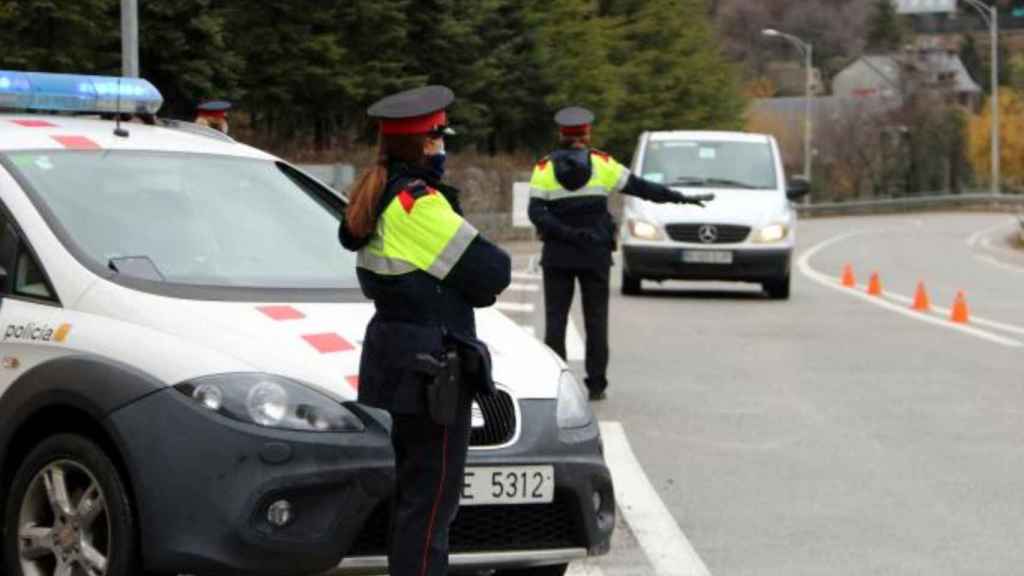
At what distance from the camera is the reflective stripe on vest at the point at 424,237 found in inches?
225

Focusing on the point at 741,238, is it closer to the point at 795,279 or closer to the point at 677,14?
the point at 795,279

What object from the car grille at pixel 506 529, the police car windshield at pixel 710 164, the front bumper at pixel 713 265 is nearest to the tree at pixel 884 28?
the police car windshield at pixel 710 164

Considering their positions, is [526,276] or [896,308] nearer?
[896,308]

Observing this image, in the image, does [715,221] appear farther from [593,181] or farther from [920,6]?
[920,6]

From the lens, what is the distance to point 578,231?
12.7 meters

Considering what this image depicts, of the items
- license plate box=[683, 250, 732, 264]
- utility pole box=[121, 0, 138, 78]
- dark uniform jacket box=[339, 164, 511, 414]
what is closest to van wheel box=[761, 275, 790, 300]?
license plate box=[683, 250, 732, 264]

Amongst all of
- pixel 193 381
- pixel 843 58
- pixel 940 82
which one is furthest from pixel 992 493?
pixel 843 58

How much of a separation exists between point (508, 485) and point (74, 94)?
8.25ft

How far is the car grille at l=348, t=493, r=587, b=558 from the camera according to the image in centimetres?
607

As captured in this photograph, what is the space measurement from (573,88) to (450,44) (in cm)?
1201

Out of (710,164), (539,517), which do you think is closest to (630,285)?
(710,164)

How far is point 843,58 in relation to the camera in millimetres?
183125

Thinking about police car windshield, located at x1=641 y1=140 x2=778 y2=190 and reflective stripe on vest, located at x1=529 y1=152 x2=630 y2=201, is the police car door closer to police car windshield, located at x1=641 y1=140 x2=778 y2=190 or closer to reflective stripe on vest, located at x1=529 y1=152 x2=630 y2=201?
reflective stripe on vest, located at x1=529 y1=152 x2=630 y2=201

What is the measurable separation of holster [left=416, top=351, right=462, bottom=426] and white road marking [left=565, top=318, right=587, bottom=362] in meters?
9.52
